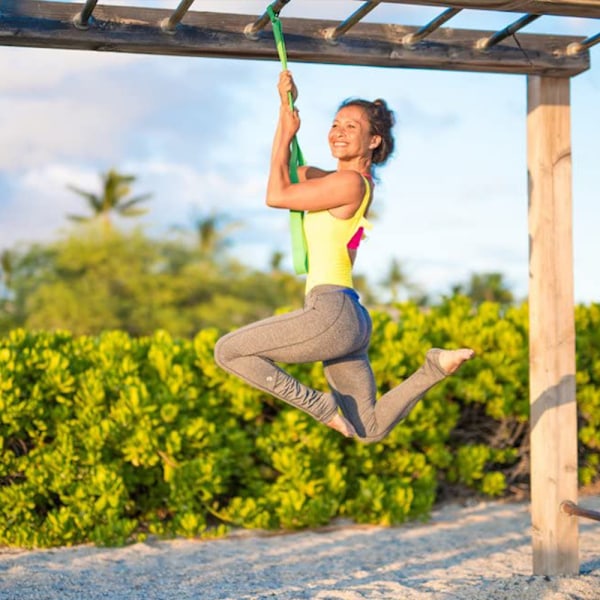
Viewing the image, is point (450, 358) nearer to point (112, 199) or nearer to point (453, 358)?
point (453, 358)

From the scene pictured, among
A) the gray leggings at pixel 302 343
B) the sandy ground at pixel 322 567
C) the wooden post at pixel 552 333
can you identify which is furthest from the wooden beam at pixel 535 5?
the sandy ground at pixel 322 567

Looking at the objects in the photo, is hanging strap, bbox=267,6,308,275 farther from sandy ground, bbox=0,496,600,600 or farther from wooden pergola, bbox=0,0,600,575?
sandy ground, bbox=0,496,600,600

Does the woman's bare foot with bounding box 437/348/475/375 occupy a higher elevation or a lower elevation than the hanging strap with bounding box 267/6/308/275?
lower

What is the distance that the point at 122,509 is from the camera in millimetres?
6504

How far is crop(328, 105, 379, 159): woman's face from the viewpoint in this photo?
399 cm

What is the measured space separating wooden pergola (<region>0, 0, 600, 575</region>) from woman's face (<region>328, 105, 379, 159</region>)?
59 cm

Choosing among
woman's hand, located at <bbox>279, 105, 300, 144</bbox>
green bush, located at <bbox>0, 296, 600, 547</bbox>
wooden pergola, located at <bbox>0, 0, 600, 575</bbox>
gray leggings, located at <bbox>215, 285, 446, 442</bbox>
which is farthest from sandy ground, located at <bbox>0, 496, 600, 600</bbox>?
woman's hand, located at <bbox>279, 105, 300, 144</bbox>

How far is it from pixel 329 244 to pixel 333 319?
311 millimetres

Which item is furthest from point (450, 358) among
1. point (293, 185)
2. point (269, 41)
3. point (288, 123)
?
point (269, 41)

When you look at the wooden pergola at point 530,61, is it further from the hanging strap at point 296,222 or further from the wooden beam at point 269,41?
the hanging strap at point 296,222

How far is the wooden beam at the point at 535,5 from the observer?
3773mm

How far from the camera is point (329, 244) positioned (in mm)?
3854

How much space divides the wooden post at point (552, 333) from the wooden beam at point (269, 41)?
0.74 ft

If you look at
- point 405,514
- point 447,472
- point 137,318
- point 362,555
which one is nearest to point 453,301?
point 447,472
